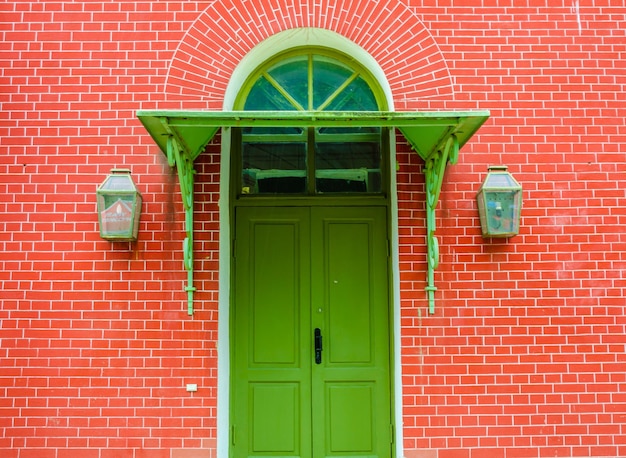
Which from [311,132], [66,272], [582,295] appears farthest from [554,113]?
[66,272]

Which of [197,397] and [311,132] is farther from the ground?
[311,132]

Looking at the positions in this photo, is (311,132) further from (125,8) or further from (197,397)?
(197,397)

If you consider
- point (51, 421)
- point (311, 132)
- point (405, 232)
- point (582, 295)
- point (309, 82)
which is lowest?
point (51, 421)

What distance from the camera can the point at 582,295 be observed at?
5.24m

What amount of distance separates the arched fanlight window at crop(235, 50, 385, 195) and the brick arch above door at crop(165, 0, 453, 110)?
1.11 ft

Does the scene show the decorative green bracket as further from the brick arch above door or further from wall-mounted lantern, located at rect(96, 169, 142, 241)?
wall-mounted lantern, located at rect(96, 169, 142, 241)

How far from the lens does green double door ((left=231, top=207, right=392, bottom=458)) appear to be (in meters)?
5.35

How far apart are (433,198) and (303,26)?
180 centimetres

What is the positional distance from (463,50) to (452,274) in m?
1.89

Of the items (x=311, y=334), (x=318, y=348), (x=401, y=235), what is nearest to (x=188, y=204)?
(x=311, y=334)

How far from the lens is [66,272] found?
5.17m

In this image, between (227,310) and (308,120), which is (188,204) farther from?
(308,120)

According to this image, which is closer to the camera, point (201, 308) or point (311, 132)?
point (201, 308)

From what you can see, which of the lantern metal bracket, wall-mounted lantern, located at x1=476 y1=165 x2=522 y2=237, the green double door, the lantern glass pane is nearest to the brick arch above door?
the lantern metal bracket
